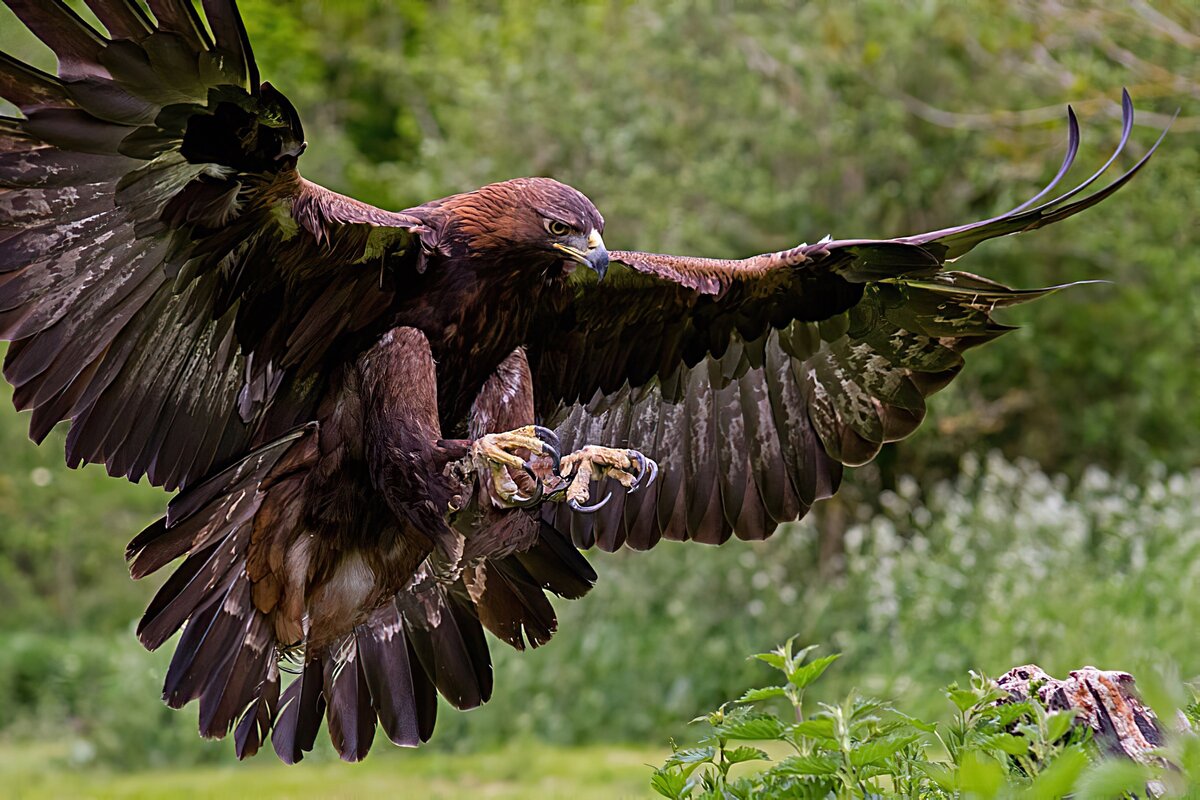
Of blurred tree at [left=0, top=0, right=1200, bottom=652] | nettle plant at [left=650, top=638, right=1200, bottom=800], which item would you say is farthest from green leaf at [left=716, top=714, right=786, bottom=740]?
blurred tree at [left=0, top=0, right=1200, bottom=652]

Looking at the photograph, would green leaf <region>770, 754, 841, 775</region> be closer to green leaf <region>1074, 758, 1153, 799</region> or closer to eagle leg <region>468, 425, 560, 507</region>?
green leaf <region>1074, 758, 1153, 799</region>

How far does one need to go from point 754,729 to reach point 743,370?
68.7 inches

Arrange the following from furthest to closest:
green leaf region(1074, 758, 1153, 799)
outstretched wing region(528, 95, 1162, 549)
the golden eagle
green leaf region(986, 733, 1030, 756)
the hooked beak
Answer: outstretched wing region(528, 95, 1162, 549) < the hooked beak < the golden eagle < green leaf region(986, 733, 1030, 756) < green leaf region(1074, 758, 1153, 799)

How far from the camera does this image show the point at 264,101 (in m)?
2.79

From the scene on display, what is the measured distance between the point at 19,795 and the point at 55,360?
11.8ft

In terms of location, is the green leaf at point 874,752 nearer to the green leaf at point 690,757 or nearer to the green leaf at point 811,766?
the green leaf at point 811,766

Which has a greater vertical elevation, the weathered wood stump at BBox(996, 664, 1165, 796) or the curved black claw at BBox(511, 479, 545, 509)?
the curved black claw at BBox(511, 479, 545, 509)

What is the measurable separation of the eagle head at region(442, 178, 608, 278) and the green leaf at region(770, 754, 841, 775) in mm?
1323

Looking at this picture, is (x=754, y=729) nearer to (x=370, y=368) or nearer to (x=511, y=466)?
(x=511, y=466)

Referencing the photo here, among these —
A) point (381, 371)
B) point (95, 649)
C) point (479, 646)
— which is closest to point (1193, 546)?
point (479, 646)

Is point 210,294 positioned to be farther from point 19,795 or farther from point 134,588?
point 134,588

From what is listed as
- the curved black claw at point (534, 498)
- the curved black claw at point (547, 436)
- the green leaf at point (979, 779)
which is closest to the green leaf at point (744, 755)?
the green leaf at point (979, 779)

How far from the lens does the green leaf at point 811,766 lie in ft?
8.20

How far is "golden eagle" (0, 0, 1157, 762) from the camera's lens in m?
2.92
